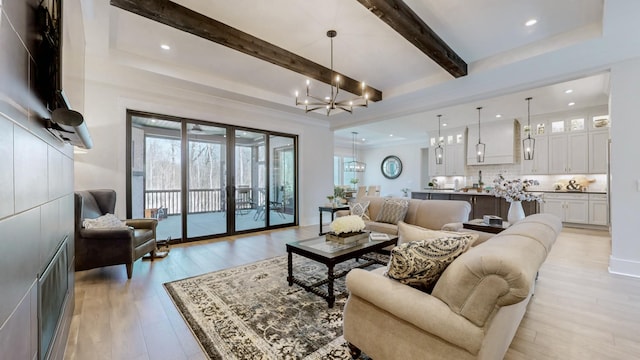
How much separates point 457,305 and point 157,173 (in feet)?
16.5

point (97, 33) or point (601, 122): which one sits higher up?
point (97, 33)

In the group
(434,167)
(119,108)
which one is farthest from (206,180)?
(434,167)

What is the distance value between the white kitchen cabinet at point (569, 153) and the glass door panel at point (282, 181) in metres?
6.59

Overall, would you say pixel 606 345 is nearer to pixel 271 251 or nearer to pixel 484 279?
pixel 484 279

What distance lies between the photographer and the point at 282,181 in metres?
6.41

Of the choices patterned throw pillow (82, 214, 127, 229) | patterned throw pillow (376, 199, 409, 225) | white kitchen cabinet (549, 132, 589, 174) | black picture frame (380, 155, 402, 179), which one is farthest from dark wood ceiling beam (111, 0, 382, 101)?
black picture frame (380, 155, 402, 179)

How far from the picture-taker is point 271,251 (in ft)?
13.9

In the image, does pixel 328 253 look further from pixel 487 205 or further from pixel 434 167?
pixel 434 167

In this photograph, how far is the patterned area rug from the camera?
1.83m

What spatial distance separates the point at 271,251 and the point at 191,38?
3.21m

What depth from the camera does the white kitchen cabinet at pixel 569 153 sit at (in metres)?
6.13

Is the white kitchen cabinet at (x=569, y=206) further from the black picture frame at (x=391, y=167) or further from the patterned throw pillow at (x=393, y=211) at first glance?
the black picture frame at (x=391, y=167)

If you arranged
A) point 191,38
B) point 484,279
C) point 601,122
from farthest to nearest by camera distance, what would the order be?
point 601,122
point 191,38
point 484,279

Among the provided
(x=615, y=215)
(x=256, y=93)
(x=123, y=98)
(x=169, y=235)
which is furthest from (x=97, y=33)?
(x=615, y=215)
